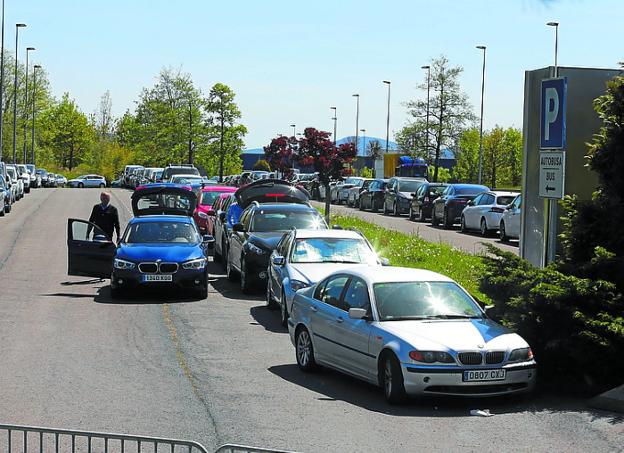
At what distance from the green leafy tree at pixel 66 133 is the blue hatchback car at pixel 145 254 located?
107451 millimetres

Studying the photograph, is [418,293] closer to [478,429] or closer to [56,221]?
[478,429]

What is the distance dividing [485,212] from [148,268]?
21.3 meters

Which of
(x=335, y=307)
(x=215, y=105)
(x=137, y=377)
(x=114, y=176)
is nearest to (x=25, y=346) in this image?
(x=137, y=377)

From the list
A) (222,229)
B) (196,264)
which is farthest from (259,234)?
(222,229)

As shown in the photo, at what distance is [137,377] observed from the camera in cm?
1260

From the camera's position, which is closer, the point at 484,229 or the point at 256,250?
the point at 256,250

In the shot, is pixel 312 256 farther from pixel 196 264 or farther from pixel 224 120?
pixel 224 120

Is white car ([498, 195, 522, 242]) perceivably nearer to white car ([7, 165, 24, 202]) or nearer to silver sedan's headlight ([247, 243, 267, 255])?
silver sedan's headlight ([247, 243, 267, 255])

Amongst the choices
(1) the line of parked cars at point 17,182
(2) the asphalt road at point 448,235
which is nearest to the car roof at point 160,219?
(2) the asphalt road at point 448,235

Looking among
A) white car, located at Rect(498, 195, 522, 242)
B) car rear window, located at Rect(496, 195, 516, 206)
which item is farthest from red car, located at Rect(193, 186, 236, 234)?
car rear window, located at Rect(496, 195, 516, 206)

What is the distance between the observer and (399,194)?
55000 mm

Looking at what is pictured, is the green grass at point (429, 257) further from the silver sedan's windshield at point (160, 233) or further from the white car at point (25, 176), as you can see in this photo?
the white car at point (25, 176)

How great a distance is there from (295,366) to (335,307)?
1.22 m

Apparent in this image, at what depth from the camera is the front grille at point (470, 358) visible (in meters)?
11.0
